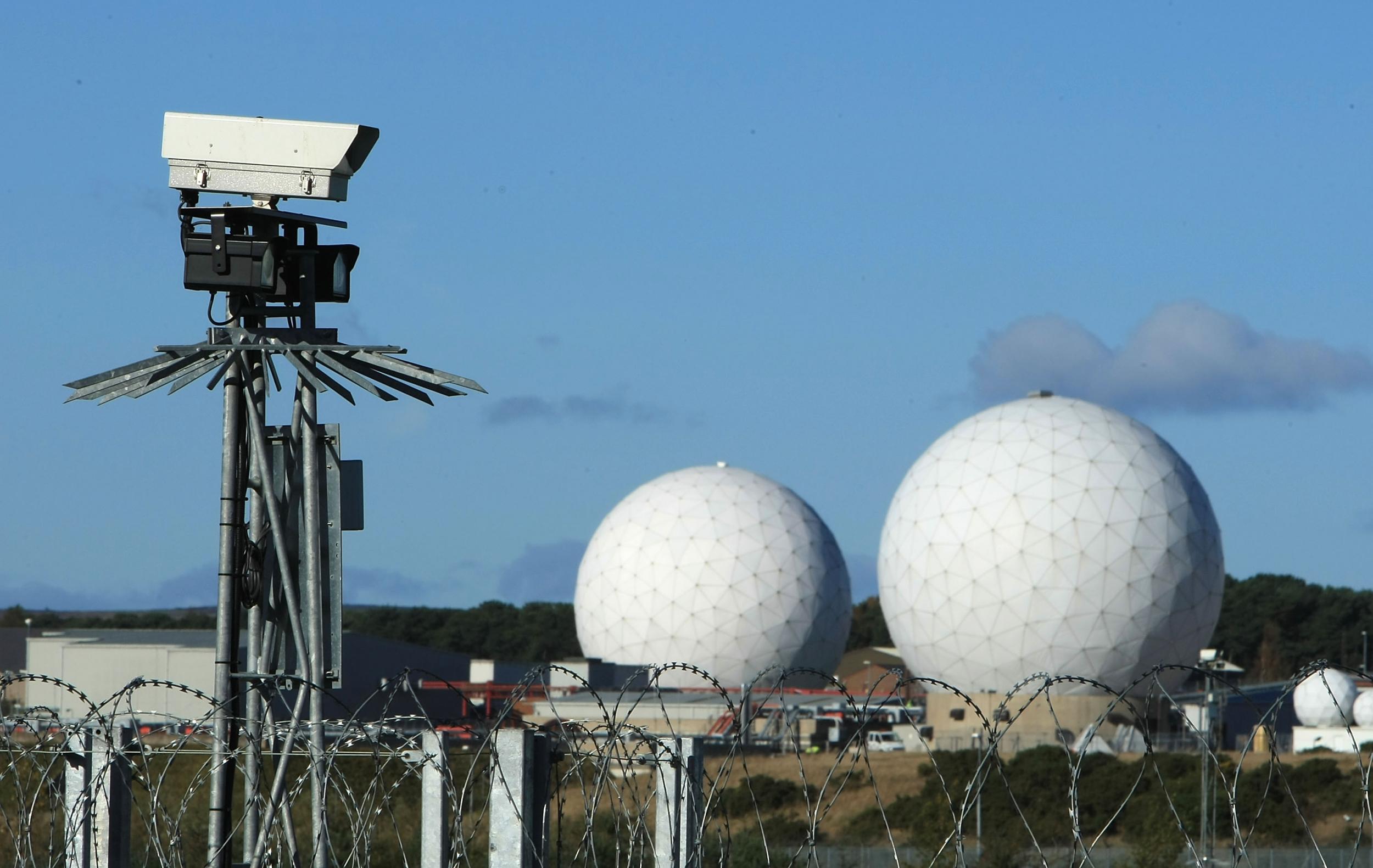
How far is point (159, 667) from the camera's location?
41.7 meters

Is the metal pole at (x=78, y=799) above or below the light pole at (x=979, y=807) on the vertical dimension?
above

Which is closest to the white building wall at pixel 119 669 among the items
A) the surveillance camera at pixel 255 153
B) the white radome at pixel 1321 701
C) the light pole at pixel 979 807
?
the light pole at pixel 979 807

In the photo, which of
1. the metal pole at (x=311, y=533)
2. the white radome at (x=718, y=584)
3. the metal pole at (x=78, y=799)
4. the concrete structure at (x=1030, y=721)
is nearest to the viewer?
the metal pole at (x=78, y=799)

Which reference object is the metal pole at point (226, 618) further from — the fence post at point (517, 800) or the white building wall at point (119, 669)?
the white building wall at point (119, 669)

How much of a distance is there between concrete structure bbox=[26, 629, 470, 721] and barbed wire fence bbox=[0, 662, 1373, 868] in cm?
35

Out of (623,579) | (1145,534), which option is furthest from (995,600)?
(623,579)

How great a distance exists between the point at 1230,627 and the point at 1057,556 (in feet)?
176

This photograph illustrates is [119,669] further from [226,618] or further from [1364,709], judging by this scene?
[226,618]

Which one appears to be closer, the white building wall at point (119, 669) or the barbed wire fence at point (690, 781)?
the barbed wire fence at point (690, 781)

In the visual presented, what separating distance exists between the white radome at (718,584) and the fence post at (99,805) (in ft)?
134

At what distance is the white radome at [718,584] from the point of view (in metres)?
49.8

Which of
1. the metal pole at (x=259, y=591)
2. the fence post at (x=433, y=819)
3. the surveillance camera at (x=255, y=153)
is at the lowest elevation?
the fence post at (x=433, y=819)

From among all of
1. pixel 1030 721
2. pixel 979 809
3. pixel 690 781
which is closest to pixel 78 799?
pixel 690 781

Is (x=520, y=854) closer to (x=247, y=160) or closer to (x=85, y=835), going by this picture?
(x=85, y=835)
